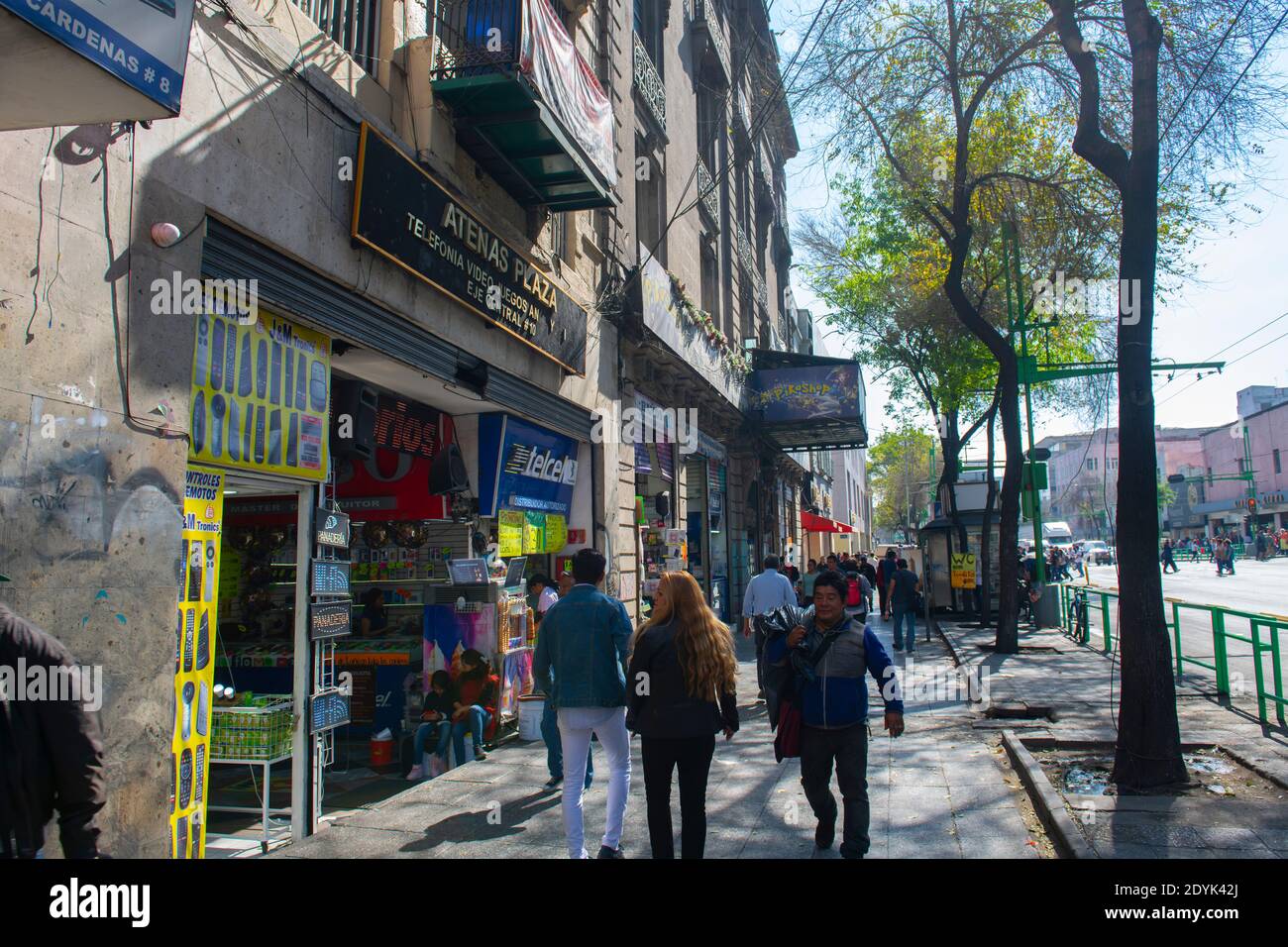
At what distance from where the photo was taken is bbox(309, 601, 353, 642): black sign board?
6316 millimetres

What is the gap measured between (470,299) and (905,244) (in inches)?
670

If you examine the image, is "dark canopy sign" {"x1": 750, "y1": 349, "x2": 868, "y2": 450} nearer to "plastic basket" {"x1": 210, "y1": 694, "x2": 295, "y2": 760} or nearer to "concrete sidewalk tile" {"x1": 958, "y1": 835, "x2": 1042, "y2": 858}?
"concrete sidewalk tile" {"x1": 958, "y1": 835, "x2": 1042, "y2": 858}

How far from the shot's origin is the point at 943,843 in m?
5.40

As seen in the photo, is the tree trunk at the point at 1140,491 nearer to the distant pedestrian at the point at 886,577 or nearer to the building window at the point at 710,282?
the building window at the point at 710,282

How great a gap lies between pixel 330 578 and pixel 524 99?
4.76m

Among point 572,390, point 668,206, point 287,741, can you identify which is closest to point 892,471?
point 668,206

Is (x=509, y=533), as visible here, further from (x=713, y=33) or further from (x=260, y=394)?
(x=713, y=33)

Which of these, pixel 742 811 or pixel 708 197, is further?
pixel 708 197

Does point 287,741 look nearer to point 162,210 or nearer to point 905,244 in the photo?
point 162,210

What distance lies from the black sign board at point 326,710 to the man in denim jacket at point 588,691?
217 cm

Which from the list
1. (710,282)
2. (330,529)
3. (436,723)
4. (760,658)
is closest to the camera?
(330,529)

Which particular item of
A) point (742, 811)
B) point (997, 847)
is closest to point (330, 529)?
point (742, 811)

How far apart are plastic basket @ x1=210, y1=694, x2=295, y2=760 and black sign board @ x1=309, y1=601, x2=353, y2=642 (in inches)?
23.4

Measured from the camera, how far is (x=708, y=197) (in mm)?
19297
